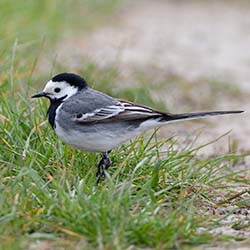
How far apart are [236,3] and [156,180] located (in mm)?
8845

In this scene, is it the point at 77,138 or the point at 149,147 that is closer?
the point at 77,138

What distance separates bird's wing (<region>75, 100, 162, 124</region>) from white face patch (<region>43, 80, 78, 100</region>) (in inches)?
10.0

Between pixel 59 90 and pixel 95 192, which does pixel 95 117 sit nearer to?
pixel 59 90

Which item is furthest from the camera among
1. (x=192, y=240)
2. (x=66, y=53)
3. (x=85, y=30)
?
(x=85, y=30)

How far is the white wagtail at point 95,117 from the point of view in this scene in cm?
545

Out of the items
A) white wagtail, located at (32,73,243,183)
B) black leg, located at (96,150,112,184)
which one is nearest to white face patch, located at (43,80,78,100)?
white wagtail, located at (32,73,243,183)

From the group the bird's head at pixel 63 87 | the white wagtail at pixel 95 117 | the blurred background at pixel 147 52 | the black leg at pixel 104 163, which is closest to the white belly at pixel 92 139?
the white wagtail at pixel 95 117

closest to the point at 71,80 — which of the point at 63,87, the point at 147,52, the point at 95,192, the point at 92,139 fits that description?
the point at 63,87

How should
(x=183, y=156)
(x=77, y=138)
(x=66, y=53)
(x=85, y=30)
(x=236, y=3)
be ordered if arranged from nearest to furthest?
1. (x=77, y=138)
2. (x=183, y=156)
3. (x=66, y=53)
4. (x=85, y=30)
5. (x=236, y=3)

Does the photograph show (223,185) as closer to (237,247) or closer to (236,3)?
(237,247)

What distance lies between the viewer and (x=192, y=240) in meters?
4.71

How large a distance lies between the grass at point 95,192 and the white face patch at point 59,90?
34cm

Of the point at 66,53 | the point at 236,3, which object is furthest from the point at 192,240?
the point at 236,3

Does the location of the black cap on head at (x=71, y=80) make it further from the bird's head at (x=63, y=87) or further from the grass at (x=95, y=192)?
the grass at (x=95, y=192)
